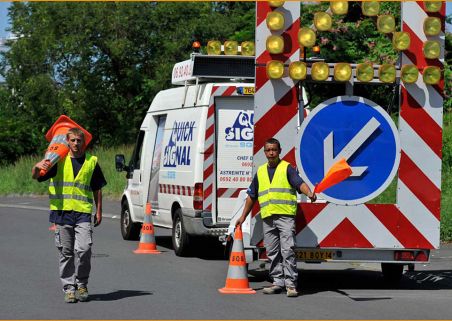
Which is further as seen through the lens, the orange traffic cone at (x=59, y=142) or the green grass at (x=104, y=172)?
the green grass at (x=104, y=172)

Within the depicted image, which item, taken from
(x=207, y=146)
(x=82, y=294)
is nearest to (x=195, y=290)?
(x=82, y=294)

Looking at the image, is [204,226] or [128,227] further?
[128,227]

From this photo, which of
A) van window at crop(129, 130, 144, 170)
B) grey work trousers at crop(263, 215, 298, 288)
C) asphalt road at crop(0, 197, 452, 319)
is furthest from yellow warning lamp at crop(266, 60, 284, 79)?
van window at crop(129, 130, 144, 170)

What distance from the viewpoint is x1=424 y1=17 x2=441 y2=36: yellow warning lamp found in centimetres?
1243

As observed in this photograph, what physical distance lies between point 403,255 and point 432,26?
263 centimetres

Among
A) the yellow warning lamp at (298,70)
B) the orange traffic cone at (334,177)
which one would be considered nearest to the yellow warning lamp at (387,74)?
the yellow warning lamp at (298,70)

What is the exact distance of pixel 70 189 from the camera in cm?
1149

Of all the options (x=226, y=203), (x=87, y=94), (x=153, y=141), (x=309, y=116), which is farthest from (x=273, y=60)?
(x=87, y=94)

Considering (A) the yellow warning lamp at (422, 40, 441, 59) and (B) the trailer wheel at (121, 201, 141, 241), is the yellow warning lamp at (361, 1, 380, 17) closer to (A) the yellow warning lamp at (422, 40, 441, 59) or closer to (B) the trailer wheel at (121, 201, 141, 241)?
(A) the yellow warning lamp at (422, 40, 441, 59)

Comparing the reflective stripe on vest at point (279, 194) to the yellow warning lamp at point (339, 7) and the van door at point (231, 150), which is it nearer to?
the yellow warning lamp at point (339, 7)

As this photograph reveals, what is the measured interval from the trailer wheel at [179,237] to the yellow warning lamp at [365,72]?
16.5 ft

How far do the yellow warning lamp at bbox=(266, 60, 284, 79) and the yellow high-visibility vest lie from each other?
7.55 feet

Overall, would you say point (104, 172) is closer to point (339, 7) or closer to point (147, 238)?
point (147, 238)

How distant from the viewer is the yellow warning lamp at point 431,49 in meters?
12.4
